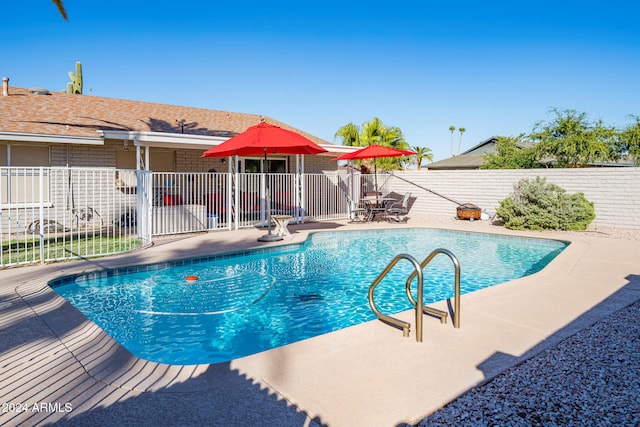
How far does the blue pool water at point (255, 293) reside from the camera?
17.4 ft

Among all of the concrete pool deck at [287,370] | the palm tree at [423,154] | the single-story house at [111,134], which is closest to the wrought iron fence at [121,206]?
the single-story house at [111,134]

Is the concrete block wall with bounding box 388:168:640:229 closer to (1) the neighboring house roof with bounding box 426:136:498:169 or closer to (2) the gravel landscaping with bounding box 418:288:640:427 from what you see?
(2) the gravel landscaping with bounding box 418:288:640:427

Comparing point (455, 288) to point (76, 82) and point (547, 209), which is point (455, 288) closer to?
point (547, 209)

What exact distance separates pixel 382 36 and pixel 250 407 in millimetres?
22026

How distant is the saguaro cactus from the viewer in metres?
20.9

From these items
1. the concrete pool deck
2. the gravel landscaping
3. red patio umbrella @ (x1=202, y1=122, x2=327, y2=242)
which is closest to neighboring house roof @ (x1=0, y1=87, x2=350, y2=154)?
red patio umbrella @ (x1=202, y1=122, x2=327, y2=242)

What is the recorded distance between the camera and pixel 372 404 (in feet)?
9.62

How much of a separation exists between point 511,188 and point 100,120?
647 inches

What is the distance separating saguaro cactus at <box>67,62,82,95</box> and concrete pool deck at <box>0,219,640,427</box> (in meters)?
18.7

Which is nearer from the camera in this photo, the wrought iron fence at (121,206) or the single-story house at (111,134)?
the wrought iron fence at (121,206)

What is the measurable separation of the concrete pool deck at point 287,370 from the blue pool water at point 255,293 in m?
0.94

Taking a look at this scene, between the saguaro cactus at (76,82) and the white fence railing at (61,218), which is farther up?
the saguaro cactus at (76,82)

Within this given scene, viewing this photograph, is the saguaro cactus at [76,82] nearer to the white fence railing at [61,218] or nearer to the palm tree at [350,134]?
the white fence railing at [61,218]

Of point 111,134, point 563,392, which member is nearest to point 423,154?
point 111,134
